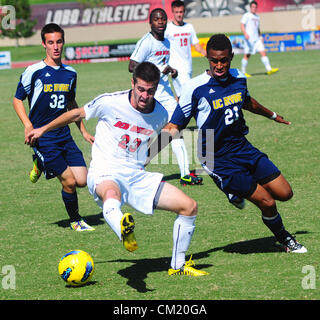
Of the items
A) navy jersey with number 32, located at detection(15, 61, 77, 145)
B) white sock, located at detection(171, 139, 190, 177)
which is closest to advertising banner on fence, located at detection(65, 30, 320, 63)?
white sock, located at detection(171, 139, 190, 177)

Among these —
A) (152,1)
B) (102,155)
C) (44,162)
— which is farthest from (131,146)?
(152,1)

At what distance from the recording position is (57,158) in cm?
866

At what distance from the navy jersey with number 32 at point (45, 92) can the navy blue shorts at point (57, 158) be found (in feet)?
0.32

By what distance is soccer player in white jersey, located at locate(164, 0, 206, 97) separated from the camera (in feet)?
45.4

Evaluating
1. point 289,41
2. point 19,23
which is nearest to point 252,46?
point 289,41

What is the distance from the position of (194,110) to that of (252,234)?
1.87 metres

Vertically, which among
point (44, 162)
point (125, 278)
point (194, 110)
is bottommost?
point (125, 278)

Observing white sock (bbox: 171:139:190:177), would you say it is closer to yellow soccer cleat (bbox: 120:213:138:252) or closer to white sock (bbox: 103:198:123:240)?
white sock (bbox: 103:198:123:240)

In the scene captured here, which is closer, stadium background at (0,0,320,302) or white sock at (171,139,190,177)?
stadium background at (0,0,320,302)

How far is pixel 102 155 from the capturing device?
649 cm

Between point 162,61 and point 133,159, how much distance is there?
5368 millimetres

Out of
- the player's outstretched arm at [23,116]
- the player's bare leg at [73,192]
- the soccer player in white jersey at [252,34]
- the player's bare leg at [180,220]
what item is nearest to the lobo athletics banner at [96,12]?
the soccer player in white jersey at [252,34]

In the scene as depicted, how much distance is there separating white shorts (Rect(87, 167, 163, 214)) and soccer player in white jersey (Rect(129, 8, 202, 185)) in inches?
178

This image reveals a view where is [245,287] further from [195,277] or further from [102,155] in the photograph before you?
[102,155]
